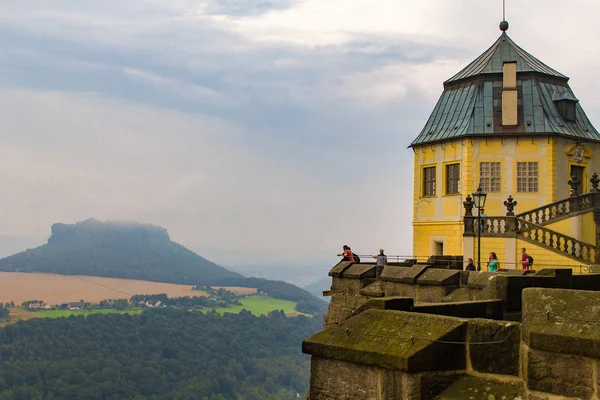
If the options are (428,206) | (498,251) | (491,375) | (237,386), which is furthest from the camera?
(237,386)

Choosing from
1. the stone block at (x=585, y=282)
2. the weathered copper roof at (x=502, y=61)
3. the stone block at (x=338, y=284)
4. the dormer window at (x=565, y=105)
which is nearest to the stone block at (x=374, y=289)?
the stone block at (x=338, y=284)

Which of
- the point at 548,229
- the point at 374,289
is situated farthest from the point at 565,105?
the point at 374,289

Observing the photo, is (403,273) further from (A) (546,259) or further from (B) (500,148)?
(B) (500,148)

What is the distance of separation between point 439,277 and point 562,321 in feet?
38.9

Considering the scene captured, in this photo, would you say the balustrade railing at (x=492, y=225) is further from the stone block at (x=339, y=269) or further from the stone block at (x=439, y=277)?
the stone block at (x=439, y=277)

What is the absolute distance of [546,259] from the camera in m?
25.8

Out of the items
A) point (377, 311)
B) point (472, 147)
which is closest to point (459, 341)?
point (377, 311)

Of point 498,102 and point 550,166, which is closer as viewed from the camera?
point 550,166

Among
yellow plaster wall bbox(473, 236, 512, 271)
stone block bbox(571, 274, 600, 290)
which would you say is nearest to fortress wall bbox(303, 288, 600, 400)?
stone block bbox(571, 274, 600, 290)

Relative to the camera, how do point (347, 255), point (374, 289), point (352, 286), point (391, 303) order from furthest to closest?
1. point (347, 255)
2. point (352, 286)
3. point (374, 289)
4. point (391, 303)

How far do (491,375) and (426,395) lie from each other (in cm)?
45

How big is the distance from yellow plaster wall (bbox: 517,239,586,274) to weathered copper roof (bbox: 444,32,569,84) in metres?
12.2

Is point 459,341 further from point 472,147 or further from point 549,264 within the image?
point 472,147

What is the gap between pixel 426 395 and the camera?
5367 millimetres
